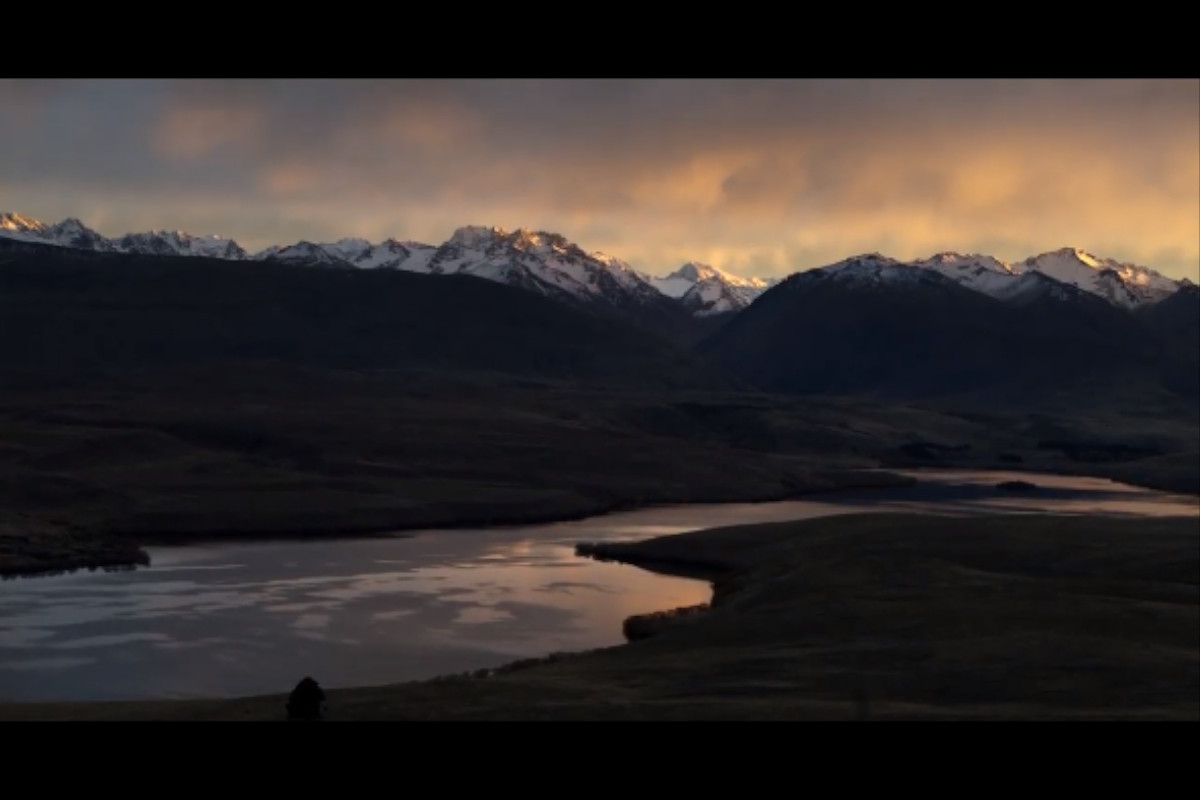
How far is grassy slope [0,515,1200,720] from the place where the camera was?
104 ft

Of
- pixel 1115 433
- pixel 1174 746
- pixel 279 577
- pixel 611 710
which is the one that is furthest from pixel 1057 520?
pixel 1115 433

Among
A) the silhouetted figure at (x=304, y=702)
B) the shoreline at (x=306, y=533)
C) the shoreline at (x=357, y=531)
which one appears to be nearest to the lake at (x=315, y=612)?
the shoreline at (x=306, y=533)

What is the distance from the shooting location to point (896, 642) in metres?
44.9

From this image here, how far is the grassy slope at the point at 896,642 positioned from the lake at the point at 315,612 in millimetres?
5313

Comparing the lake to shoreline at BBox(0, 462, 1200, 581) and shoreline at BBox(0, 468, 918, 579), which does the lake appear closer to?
shoreline at BBox(0, 468, 918, 579)

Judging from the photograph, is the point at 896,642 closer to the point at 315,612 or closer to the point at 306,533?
the point at 315,612

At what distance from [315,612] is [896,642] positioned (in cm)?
2537

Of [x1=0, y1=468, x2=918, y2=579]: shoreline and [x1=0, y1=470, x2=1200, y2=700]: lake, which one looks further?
[x1=0, y1=468, x2=918, y2=579]: shoreline

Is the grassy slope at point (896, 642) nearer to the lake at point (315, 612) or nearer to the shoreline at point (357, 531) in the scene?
the lake at point (315, 612)

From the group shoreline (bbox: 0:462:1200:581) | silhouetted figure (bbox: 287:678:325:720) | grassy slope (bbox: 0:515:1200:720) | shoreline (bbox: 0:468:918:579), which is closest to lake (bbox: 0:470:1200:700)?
shoreline (bbox: 0:468:918:579)

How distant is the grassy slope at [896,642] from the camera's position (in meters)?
31.7

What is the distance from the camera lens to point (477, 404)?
177125mm

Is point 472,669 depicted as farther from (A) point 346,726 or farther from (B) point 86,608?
(A) point 346,726

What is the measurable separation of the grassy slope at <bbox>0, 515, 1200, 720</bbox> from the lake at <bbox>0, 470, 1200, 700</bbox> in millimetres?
5313
